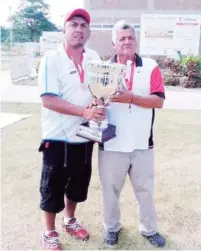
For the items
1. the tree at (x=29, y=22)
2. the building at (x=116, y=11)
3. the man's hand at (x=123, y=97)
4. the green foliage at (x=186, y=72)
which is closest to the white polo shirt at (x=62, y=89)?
the man's hand at (x=123, y=97)

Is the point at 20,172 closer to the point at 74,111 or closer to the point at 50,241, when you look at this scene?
the point at 50,241

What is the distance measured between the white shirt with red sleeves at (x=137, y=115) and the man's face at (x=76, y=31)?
27cm

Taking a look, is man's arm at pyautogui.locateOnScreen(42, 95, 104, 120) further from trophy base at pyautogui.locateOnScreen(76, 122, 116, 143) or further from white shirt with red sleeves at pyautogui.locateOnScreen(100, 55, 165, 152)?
white shirt with red sleeves at pyautogui.locateOnScreen(100, 55, 165, 152)

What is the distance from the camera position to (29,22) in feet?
171

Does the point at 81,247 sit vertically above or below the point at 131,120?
below

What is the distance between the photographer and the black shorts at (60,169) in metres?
2.66

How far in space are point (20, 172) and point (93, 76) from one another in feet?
8.28

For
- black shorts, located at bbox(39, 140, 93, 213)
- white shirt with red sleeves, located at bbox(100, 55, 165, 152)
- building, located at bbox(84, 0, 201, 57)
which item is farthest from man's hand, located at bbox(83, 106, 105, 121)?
building, located at bbox(84, 0, 201, 57)

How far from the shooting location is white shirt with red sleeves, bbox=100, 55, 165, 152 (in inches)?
102

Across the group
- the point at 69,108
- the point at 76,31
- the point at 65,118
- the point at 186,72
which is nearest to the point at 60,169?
the point at 65,118

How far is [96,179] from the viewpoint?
4.32m

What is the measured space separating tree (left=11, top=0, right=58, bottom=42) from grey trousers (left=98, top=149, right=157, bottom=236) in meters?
50.2

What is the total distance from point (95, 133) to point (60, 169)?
1.36ft

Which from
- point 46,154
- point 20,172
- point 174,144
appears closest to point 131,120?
point 46,154
